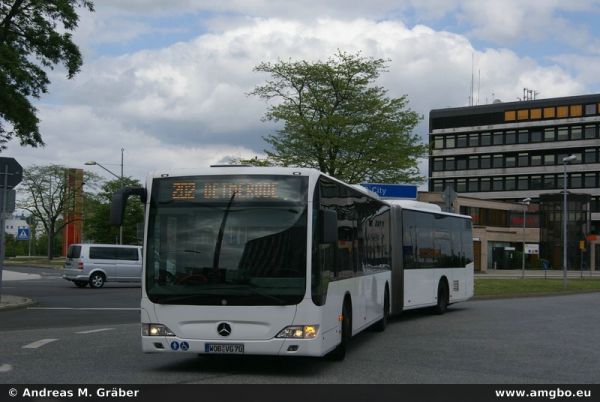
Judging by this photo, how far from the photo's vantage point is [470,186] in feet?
379

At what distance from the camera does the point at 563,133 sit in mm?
108000

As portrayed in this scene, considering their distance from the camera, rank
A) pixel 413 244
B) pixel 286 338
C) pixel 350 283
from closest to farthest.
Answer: pixel 286 338, pixel 350 283, pixel 413 244

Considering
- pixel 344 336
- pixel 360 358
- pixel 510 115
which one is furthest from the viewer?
pixel 510 115

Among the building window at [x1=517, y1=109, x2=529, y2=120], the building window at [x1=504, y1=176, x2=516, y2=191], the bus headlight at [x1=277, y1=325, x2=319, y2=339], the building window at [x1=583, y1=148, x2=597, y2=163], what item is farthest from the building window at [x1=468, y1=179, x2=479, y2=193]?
the bus headlight at [x1=277, y1=325, x2=319, y2=339]

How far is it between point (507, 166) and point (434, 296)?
3740 inches

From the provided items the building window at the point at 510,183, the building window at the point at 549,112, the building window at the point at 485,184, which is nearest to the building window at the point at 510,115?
the building window at the point at 549,112

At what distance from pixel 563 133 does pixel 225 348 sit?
104m

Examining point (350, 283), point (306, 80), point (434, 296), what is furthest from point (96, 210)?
point (350, 283)

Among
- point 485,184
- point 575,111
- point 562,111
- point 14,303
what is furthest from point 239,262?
point 485,184

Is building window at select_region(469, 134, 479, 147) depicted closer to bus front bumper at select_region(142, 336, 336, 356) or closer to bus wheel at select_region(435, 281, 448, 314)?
bus wheel at select_region(435, 281, 448, 314)

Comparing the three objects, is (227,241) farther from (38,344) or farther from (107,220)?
(107,220)

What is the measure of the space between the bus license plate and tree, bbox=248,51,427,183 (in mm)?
32682
